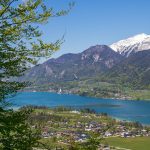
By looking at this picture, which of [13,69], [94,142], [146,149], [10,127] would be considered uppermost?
[13,69]

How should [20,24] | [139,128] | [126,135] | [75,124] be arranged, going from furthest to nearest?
[75,124] → [139,128] → [126,135] → [20,24]

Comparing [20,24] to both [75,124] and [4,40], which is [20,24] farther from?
[75,124]

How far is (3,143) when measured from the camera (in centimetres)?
1014

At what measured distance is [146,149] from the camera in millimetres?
117188

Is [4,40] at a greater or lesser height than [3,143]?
greater

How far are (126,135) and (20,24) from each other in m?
146

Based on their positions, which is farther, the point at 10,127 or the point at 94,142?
the point at 94,142

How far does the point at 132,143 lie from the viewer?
13212 cm

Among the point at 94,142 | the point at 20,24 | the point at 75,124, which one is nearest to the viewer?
the point at 20,24

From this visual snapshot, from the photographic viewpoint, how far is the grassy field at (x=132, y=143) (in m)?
123

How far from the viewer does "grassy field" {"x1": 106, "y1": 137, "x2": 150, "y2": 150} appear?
12321cm

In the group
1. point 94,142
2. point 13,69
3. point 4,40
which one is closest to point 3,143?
point 13,69

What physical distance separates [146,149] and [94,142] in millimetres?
106413

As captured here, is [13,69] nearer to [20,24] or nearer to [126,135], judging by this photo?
[20,24]
